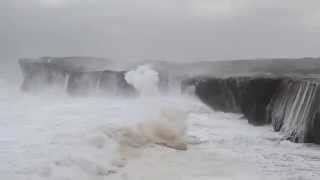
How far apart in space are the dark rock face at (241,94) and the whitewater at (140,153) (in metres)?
1.26

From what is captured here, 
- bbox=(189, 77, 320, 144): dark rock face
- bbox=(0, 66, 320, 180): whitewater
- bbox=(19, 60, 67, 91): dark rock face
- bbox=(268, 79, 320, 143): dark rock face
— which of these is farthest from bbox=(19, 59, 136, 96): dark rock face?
bbox=(268, 79, 320, 143): dark rock face

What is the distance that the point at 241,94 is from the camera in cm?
2127

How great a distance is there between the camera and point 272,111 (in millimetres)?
18266

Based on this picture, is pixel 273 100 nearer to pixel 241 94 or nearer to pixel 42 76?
pixel 241 94

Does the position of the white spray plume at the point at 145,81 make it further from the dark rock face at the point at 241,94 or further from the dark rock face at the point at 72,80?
the dark rock face at the point at 241,94

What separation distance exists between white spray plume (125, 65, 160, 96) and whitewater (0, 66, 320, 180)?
1103 centimetres

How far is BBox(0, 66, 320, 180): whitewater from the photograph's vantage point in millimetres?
10281

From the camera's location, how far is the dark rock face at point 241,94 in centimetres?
1936

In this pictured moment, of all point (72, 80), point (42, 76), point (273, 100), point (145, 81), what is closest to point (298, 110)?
point (273, 100)

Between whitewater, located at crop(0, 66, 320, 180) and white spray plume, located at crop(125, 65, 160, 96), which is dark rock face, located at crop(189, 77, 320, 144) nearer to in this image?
whitewater, located at crop(0, 66, 320, 180)

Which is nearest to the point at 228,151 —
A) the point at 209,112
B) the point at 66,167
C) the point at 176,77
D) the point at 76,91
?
the point at 66,167

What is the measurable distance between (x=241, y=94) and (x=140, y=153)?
31.9ft

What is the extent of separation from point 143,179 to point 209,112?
1267 cm

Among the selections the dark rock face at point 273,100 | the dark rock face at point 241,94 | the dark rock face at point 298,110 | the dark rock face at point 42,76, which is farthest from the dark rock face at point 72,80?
the dark rock face at point 298,110
